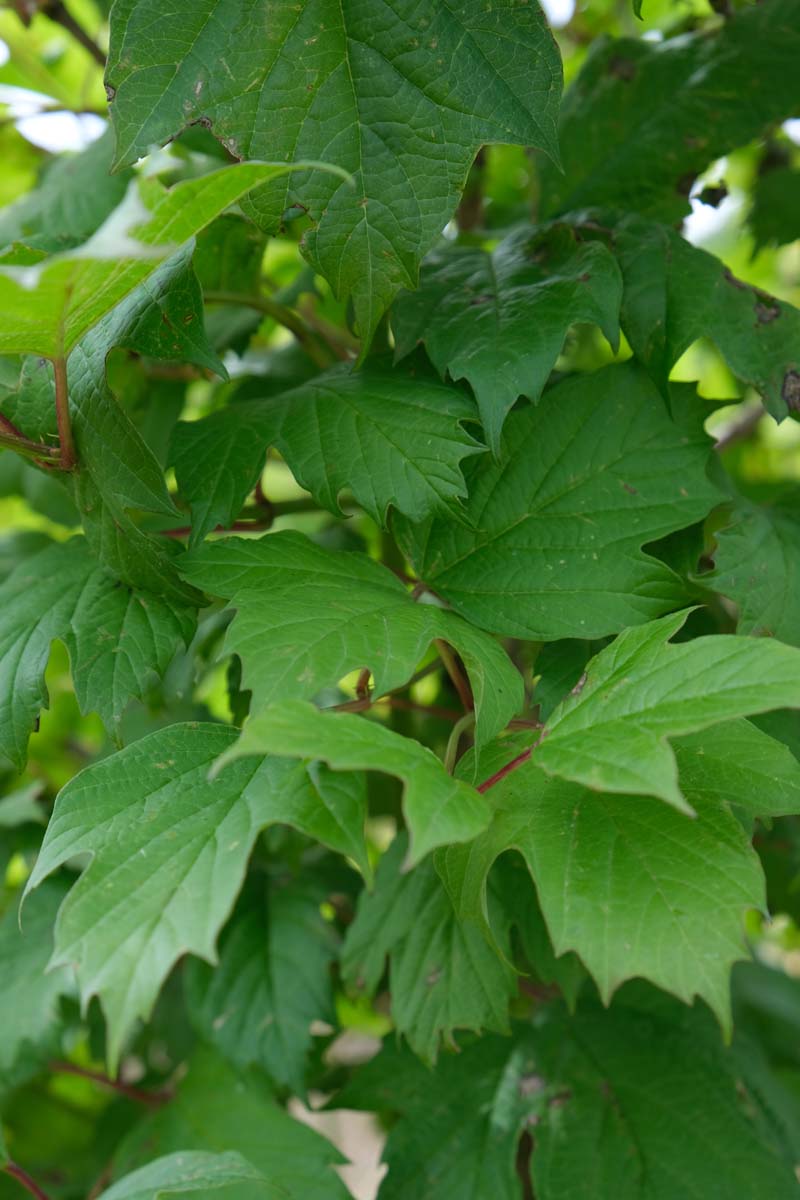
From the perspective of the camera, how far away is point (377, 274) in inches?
24.2

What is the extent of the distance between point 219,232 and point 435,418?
0.92 ft

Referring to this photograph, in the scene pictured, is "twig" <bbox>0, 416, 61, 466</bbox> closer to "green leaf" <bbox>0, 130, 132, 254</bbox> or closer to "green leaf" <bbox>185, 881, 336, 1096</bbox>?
"green leaf" <bbox>0, 130, 132, 254</bbox>

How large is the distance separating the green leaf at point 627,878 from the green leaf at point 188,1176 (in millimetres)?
241

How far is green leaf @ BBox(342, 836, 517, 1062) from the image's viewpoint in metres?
0.73

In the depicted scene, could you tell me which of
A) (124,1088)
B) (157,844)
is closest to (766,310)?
(157,844)

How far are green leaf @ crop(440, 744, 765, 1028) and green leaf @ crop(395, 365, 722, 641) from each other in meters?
0.12

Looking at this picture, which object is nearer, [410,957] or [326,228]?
[326,228]

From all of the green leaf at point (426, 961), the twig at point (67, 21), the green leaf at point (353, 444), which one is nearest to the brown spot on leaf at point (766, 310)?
the green leaf at point (353, 444)

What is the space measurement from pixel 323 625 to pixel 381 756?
0.11m

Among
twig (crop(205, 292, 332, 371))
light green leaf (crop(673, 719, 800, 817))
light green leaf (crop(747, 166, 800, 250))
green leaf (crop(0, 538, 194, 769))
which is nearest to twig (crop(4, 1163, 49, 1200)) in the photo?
green leaf (crop(0, 538, 194, 769))

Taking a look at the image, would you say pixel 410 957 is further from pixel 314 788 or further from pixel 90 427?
pixel 90 427

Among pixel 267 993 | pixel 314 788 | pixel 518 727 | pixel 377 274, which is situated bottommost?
pixel 267 993

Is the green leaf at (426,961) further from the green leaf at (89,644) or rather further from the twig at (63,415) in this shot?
the twig at (63,415)

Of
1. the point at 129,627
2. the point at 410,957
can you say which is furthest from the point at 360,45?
the point at 410,957
